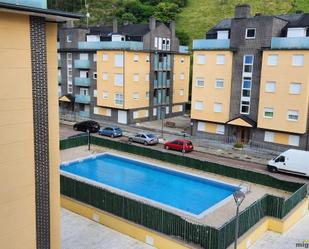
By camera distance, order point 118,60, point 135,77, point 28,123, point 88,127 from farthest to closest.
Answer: point 135,77
point 118,60
point 88,127
point 28,123

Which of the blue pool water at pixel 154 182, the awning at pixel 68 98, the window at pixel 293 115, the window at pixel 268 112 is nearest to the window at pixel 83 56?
the awning at pixel 68 98

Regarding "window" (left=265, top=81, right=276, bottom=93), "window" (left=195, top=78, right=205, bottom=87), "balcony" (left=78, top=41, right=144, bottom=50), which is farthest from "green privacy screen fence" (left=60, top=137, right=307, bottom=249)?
"balcony" (left=78, top=41, right=144, bottom=50)

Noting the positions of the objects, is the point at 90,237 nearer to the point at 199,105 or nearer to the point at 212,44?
the point at 199,105

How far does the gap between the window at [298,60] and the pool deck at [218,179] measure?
13.8 meters

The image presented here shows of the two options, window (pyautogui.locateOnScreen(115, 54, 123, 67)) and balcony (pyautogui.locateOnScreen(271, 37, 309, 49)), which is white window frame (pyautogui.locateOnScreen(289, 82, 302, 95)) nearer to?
balcony (pyautogui.locateOnScreen(271, 37, 309, 49))

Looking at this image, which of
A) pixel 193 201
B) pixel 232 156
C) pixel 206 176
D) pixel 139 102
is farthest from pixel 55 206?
pixel 139 102

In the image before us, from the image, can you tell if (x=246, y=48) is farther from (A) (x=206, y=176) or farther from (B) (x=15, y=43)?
(B) (x=15, y=43)

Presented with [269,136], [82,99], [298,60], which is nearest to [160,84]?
[82,99]

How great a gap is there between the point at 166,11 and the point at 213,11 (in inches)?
567

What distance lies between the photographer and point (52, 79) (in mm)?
12289

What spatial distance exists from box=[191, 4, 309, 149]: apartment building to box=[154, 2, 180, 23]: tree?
179 feet

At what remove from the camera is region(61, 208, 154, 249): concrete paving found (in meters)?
18.8

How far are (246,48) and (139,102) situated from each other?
1743 centimetres

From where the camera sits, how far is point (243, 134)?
1577 inches
